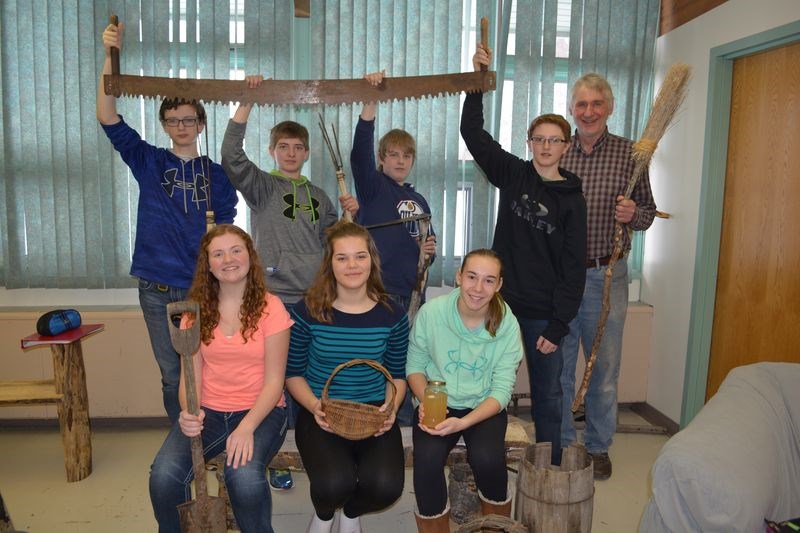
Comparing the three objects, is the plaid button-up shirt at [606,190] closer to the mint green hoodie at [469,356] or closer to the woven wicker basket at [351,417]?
the mint green hoodie at [469,356]

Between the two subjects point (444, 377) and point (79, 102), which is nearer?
point (444, 377)

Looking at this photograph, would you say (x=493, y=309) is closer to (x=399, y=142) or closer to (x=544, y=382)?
(x=544, y=382)

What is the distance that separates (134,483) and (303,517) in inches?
32.8

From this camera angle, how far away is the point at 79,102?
10.5ft

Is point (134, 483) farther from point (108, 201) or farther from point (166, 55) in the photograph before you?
point (166, 55)

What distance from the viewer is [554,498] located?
→ 1975 mm

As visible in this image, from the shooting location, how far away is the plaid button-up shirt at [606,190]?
8.91ft

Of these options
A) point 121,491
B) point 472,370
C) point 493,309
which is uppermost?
point 493,309

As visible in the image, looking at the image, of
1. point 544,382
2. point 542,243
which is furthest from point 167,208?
point 544,382

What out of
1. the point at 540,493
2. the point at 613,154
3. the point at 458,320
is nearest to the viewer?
the point at 540,493

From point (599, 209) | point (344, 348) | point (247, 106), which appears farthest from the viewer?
point (599, 209)

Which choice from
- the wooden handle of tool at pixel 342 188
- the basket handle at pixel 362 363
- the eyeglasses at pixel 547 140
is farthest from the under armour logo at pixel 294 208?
the eyeglasses at pixel 547 140

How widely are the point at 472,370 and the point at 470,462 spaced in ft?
0.98

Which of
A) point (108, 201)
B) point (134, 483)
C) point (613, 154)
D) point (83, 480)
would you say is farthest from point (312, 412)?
point (108, 201)
